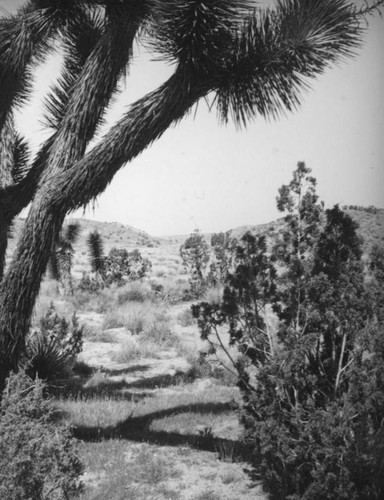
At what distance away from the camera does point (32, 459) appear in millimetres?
1934

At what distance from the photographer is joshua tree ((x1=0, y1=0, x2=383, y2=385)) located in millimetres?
3047

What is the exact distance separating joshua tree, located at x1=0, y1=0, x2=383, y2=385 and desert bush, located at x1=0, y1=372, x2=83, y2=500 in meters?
1.15

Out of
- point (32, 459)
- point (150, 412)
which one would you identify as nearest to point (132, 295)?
point (150, 412)

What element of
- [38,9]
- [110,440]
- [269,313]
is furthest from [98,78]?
[269,313]

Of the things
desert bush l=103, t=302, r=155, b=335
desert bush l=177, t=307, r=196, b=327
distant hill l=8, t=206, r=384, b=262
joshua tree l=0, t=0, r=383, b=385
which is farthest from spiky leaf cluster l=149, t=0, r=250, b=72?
distant hill l=8, t=206, r=384, b=262

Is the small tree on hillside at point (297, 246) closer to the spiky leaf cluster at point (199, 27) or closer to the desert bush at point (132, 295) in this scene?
the spiky leaf cluster at point (199, 27)

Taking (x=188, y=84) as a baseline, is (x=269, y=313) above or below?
below

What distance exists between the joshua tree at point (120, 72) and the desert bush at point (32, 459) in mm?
1146

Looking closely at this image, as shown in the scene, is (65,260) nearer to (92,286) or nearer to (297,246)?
(92,286)

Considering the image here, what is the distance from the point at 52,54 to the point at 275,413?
15.4 ft

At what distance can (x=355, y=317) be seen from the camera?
275 cm

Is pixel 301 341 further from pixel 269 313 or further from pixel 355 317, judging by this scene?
pixel 269 313

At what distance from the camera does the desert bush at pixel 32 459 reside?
187 centimetres

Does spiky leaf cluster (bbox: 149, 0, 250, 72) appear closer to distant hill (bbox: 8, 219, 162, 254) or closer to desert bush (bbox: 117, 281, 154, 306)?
desert bush (bbox: 117, 281, 154, 306)
